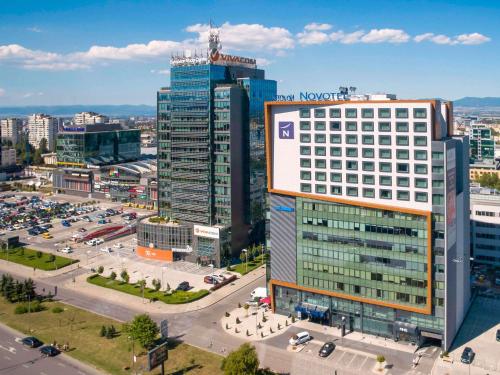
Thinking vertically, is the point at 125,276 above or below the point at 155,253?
below

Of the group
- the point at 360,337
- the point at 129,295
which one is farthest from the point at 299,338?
the point at 129,295

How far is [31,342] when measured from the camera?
7750 cm

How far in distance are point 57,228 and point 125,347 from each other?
94.1m

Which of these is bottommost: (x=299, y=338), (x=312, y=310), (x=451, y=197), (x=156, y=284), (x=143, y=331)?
(x=299, y=338)

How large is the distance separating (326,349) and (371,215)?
21.5 meters

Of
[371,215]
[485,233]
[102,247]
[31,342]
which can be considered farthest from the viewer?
[102,247]

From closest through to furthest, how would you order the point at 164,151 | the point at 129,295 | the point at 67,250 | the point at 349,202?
the point at 349,202
the point at 129,295
the point at 164,151
the point at 67,250

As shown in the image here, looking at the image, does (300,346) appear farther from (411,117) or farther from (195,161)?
(195,161)

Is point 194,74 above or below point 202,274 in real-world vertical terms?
above

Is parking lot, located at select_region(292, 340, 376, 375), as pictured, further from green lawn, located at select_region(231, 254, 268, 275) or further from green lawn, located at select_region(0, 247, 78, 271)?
green lawn, located at select_region(0, 247, 78, 271)

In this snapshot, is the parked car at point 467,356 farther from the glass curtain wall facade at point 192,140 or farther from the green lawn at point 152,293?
the glass curtain wall facade at point 192,140

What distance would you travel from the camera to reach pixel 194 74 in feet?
388

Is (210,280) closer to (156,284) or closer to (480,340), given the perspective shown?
(156,284)

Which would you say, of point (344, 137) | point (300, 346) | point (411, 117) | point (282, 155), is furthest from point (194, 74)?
point (300, 346)
